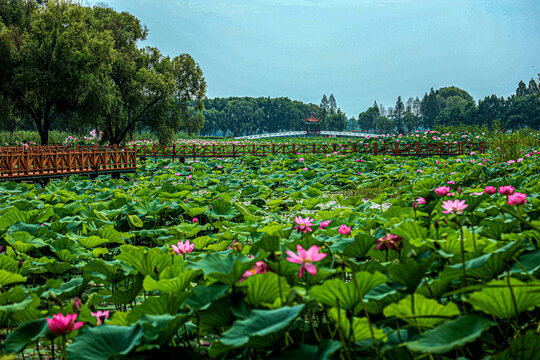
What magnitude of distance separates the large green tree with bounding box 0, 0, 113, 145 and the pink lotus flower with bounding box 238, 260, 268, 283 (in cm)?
1643

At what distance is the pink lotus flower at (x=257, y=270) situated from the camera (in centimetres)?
134

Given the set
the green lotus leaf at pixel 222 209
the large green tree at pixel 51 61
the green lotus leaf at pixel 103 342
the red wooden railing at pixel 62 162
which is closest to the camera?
the green lotus leaf at pixel 103 342

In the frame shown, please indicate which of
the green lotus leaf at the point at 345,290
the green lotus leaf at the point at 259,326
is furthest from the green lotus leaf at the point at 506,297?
the green lotus leaf at the point at 259,326

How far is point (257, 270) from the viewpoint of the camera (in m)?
1.36

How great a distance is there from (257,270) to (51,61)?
17.3 m

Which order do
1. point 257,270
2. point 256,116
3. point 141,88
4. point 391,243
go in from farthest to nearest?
1. point 256,116
2. point 141,88
3. point 391,243
4. point 257,270

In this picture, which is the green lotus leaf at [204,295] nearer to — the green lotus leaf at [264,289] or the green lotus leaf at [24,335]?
the green lotus leaf at [264,289]

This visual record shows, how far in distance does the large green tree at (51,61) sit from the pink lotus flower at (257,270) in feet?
53.9

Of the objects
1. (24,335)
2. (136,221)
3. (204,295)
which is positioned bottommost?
(136,221)

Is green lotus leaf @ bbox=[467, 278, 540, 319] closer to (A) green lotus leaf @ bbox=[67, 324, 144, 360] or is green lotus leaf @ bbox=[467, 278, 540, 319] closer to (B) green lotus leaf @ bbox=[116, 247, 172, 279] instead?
(A) green lotus leaf @ bbox=[67, 324, 144, 360]

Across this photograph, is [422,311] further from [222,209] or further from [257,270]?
[222,209]

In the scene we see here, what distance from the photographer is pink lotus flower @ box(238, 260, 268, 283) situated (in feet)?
4.41

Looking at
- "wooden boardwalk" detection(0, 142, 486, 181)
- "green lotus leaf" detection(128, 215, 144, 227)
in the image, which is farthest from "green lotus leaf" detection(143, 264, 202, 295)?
"wooden boardwalk" detection(0, 142, 486, 181)

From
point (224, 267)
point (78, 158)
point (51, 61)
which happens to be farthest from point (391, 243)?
point (51, 61)
